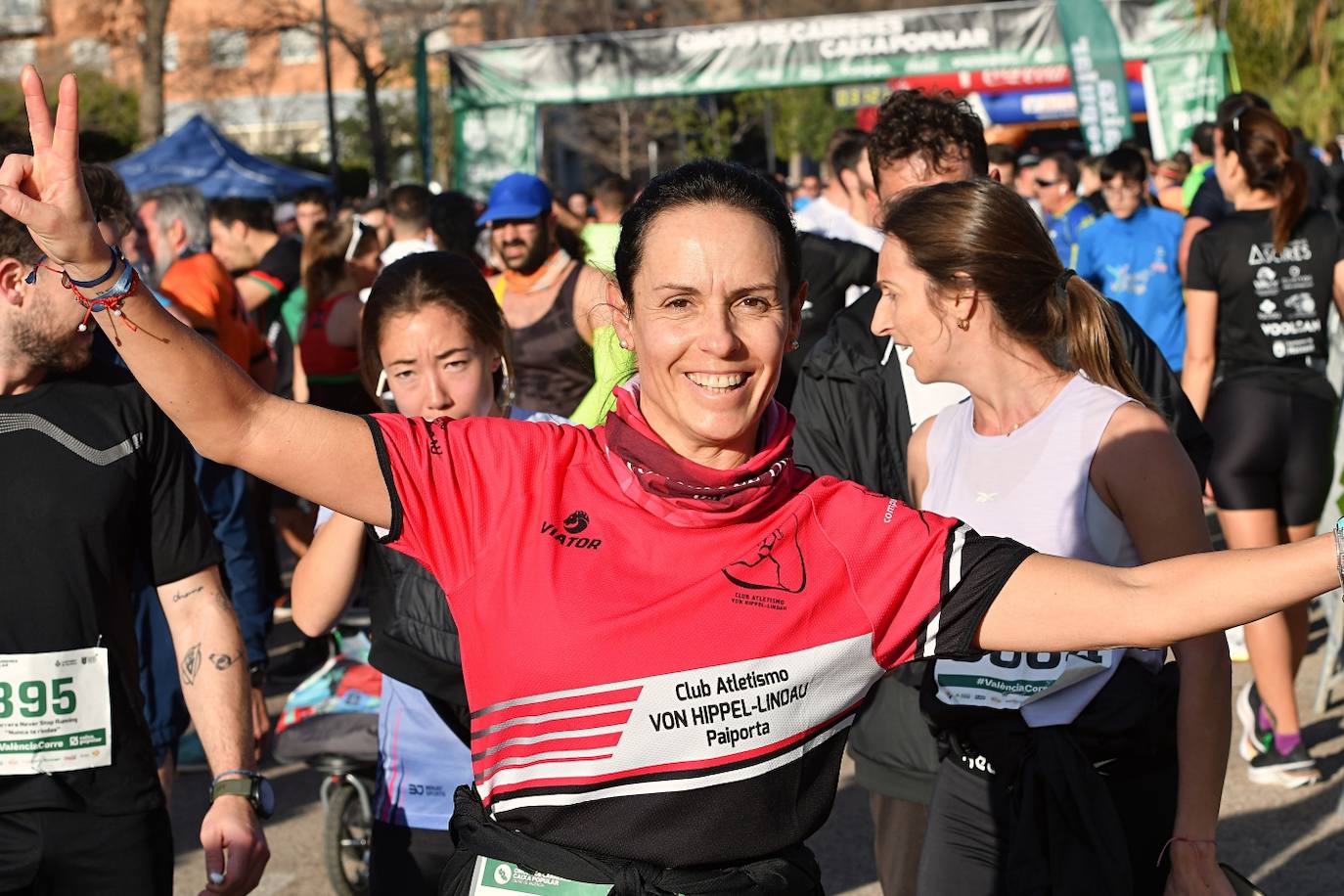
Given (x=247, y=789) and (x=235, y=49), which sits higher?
(x=235, y=49)

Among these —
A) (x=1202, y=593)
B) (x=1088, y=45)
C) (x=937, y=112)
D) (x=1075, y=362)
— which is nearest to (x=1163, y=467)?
(x=1075, y=362)

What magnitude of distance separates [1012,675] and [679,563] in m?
1.13

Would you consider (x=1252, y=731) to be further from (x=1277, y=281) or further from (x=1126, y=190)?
(x=1126, y=190)

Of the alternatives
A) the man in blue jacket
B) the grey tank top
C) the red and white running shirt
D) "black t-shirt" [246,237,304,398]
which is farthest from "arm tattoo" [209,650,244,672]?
Answer: the man in blue jacket

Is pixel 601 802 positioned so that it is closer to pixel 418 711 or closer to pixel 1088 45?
pixel 418 711

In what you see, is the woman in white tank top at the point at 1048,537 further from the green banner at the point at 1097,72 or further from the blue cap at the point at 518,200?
the green banner at the point at 1097,72

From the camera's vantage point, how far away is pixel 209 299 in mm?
7227

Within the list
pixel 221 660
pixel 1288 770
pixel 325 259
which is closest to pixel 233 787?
pixel 221 660

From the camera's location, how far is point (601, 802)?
216 cm

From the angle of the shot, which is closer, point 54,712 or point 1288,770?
point 54,712

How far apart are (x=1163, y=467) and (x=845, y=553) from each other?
946 millimetres

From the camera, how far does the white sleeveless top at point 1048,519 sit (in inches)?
119

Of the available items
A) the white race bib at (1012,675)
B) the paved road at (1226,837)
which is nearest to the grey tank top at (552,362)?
the paved road at (1226,837)

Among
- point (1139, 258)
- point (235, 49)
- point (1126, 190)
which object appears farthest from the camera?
point (235, 49)
